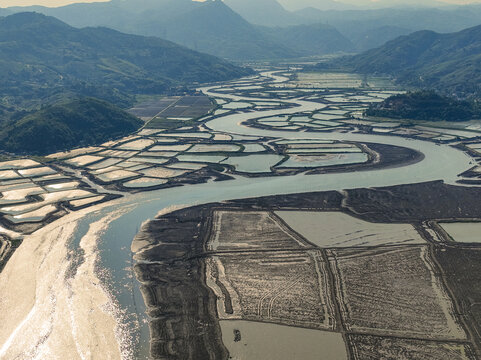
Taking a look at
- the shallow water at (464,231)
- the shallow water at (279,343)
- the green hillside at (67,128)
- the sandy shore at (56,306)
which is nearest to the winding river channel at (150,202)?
the sandy shore at (56,306)

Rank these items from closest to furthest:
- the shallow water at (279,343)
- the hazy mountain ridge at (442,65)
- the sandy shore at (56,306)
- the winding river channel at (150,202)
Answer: the shallow water at (279,343), the sandy shore at (56,306), the winding river channel at (150,202), the hazy mountain ridge at (442,65)

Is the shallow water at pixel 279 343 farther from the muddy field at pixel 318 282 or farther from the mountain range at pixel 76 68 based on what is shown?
the mountain range at pixel 76 68

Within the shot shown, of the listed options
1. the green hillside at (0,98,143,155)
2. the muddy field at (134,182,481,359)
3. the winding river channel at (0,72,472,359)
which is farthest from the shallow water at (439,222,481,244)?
the green hillside at (0,98,143,155)

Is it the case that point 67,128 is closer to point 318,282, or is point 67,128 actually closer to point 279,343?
point 318,282

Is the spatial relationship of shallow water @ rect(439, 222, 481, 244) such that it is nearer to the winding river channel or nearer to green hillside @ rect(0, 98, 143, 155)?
the winding river channel

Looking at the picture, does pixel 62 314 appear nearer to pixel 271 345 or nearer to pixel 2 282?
pixel 2 282

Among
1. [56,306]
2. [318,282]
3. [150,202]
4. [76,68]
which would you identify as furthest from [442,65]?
[56,306]

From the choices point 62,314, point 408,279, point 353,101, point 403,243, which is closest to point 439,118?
point 353,101
